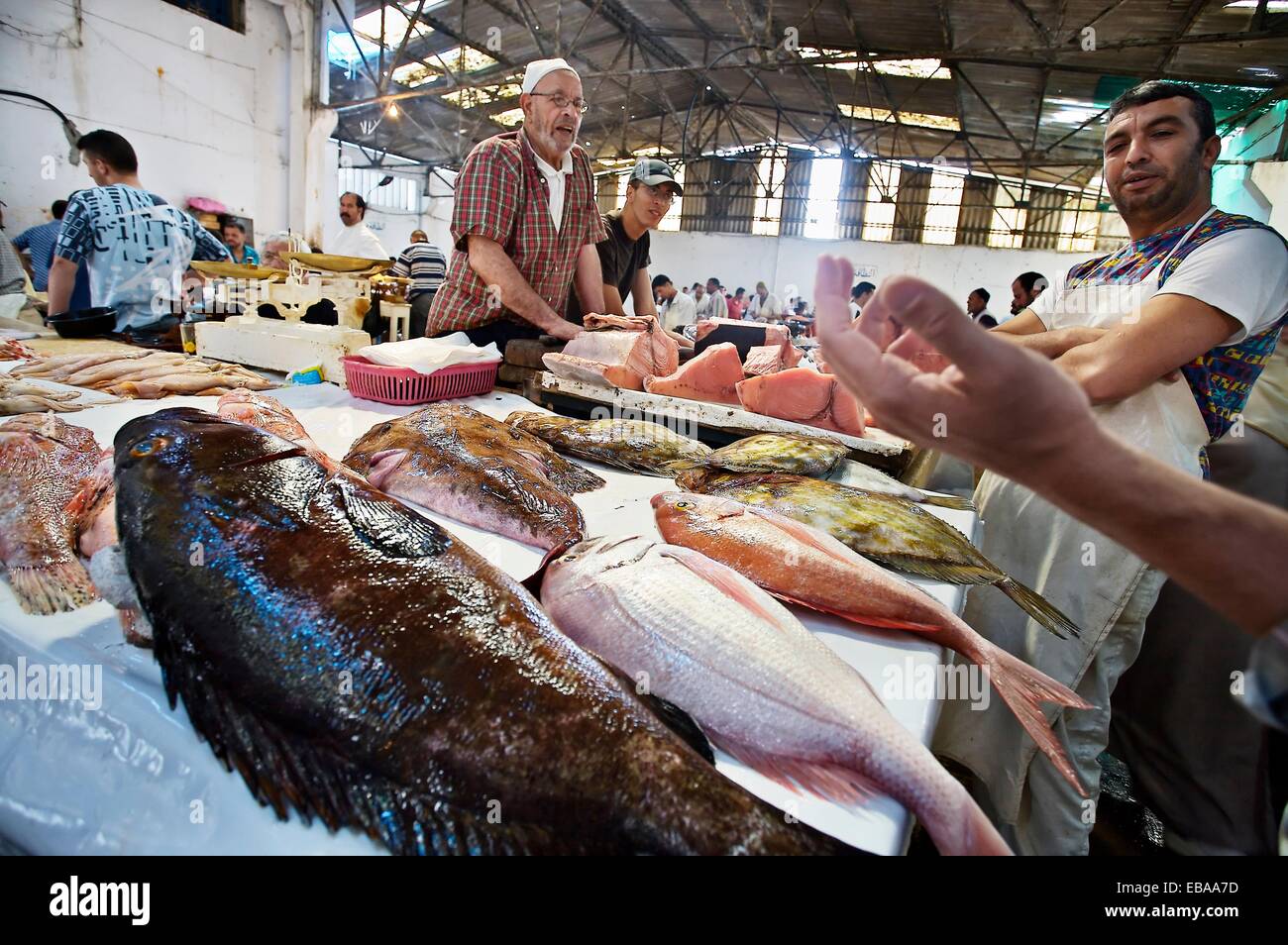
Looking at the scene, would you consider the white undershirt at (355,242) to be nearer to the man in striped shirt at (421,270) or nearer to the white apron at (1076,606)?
the man in striped shirt at (421,270)

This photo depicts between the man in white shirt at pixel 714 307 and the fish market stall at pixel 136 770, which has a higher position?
the man in white shirt at pixel 714 307

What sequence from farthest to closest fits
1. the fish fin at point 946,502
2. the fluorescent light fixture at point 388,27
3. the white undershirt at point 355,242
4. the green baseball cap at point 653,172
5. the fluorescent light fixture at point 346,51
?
1. the fluorescent light fixture at point 346,51
2. the fluorescent light fixture at point 388,27
3. the white undershirt at point 355,242
4. the green baseball cap at point 653,172
5. the fish fin at point 946,502

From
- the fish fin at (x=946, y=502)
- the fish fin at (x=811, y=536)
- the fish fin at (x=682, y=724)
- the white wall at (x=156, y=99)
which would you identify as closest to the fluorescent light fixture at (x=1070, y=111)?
the fish fin at (x=946, y=502)

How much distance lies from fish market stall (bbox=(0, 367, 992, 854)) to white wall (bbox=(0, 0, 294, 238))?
11.2m

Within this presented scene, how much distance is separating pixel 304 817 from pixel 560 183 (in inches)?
141

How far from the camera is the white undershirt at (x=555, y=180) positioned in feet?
12.0

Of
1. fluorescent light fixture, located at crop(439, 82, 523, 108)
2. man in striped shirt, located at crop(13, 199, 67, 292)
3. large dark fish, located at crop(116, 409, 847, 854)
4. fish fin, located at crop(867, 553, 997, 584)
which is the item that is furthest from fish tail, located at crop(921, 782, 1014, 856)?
fluorescent light fixture, located at crop(439, 82, 523, 108)

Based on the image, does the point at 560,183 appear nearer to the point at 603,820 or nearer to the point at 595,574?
the point at 595,574

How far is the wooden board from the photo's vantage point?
8.55 feet

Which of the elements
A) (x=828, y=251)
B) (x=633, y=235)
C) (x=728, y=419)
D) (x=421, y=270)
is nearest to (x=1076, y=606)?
(x=728, y=419)

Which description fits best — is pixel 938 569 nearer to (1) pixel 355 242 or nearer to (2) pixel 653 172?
(2) pixel 653 172

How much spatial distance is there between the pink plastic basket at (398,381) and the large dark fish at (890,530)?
60.0 inches

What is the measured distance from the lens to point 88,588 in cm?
131
